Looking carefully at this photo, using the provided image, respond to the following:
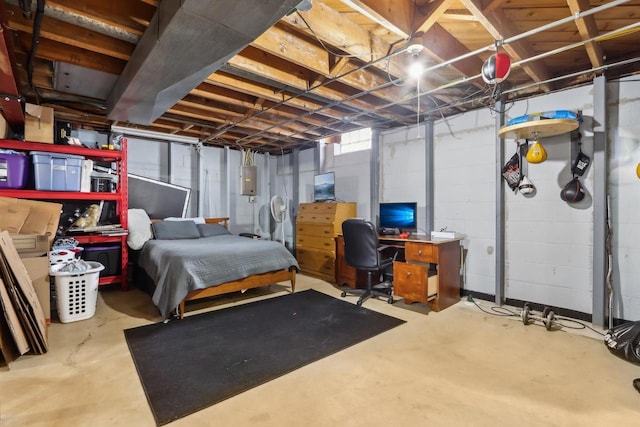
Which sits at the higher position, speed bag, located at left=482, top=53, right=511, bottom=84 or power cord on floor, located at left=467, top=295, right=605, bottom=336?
speed bag, located at left=482, top=53, right=511, bottom=84

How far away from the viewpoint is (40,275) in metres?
2.69

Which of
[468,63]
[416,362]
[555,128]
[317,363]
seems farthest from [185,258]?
[555,128]

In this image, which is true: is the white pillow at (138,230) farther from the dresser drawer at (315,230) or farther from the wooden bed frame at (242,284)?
the dresser drawer at (315,230)

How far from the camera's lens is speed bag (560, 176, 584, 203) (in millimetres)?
2975

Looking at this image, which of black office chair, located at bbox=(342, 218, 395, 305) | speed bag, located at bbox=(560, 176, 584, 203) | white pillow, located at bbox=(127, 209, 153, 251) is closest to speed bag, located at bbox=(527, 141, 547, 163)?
speed bag, located at bbox=(560, 176, 584, 203)

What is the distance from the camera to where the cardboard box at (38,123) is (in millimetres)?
3318

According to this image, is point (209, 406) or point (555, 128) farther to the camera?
point (555, 128)

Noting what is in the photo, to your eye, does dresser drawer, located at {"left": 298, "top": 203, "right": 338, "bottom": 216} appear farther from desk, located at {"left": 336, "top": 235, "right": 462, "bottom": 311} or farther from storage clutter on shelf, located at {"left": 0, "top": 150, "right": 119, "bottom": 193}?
storage clutter on shelf, located at {"left": 0, "top": 150, "right": 119, "bottom": 193}

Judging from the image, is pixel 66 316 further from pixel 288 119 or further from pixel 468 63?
pixel 468 63

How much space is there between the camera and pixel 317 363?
224 cm

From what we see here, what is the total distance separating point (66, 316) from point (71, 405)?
5.19 feet

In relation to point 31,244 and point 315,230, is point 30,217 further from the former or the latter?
point 315,230

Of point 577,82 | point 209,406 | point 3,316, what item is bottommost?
point 209,406

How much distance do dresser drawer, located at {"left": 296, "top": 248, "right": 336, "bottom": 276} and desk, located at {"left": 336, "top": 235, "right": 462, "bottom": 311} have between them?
122 centimetres
